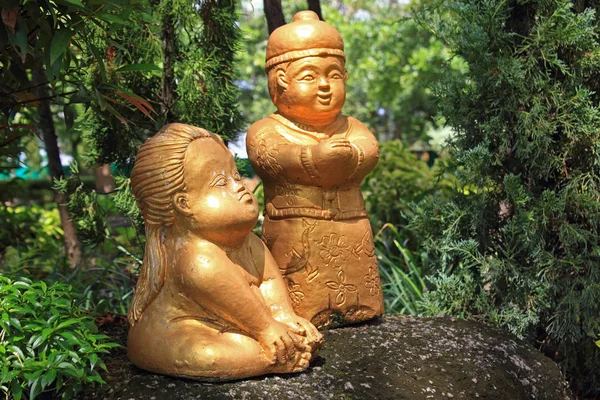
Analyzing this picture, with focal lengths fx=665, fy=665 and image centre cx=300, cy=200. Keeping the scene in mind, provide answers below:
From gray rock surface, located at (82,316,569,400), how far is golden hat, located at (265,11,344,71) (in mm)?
1516

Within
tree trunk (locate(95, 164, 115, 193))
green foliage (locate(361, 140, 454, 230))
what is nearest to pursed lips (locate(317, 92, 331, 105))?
green foliage (locate(361, 140, 454, 230))

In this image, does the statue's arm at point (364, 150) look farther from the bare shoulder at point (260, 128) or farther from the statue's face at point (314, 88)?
the bare shoulder at point (260, 128)

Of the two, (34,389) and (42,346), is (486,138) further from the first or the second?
(34,389)

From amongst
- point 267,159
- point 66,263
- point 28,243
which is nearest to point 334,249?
point 267,159

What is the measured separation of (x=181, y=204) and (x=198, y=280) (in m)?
0.35

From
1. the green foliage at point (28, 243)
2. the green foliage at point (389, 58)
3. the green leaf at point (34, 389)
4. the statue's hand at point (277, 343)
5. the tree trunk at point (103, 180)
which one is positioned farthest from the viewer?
the green foliage at point (389, 58)

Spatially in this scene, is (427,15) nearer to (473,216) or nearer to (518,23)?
(518,23)

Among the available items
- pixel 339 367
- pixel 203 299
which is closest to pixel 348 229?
pixel 339 367

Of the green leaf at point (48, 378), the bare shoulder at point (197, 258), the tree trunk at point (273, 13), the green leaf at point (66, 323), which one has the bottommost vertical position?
the green leaf at point (48, 378)

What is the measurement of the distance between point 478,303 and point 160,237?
220 cm

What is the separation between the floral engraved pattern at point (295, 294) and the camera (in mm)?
3564

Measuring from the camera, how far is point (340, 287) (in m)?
3.60

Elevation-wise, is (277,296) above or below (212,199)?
below

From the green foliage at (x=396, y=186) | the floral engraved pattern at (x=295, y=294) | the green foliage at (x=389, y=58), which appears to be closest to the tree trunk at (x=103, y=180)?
the green foliage at (x=389, y=58)
